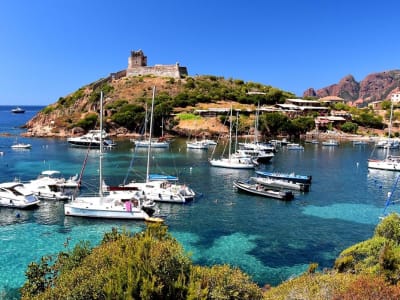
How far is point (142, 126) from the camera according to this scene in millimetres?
133500

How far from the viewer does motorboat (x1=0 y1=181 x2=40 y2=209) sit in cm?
4406

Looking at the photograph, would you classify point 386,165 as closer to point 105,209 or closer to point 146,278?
point 105,209

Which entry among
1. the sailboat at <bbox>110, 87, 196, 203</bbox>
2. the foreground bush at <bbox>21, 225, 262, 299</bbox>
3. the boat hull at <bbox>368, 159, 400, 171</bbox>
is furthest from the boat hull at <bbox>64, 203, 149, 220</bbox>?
the boat hull at <bbox>368, 159, 400, 171</bbox>

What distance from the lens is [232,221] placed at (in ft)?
137

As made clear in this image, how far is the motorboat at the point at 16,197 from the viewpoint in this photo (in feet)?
145

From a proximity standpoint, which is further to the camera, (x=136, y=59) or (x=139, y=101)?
(x=136, y=59)

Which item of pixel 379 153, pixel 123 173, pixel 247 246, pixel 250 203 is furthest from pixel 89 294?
pixel 379 153

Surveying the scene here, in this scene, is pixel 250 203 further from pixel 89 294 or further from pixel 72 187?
pixel 89 294

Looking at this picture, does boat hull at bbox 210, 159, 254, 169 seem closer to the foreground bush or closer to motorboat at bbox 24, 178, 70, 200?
motorboat at bbox 24, 178, 70, 200

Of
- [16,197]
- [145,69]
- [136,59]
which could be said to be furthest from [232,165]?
[136,59]

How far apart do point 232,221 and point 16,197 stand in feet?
82.2

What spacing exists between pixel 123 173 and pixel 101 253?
50.0 metres

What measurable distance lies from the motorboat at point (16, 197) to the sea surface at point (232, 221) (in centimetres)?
86

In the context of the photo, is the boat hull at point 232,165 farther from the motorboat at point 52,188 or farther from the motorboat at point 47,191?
the motorboat at point 47,191
